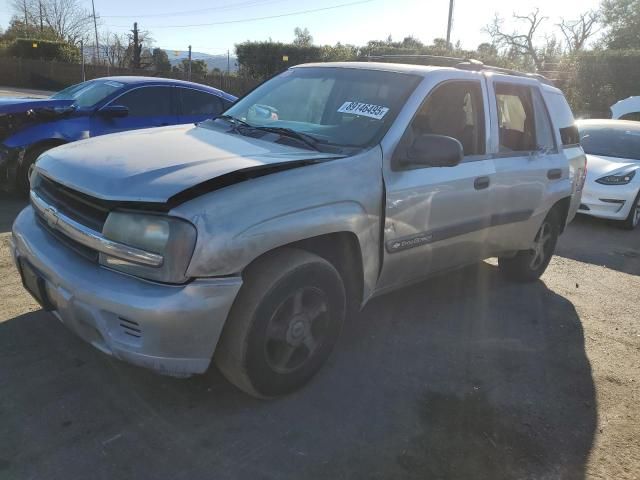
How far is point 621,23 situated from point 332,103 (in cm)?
4120

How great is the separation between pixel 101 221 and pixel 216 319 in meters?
0.74

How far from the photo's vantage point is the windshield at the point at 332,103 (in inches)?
129

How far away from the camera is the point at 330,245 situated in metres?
3.03

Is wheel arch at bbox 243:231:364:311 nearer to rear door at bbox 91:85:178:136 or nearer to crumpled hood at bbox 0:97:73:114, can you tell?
rear door at bbox 91:85:178:136

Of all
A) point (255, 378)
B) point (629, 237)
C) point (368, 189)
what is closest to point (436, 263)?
point (368, 189)

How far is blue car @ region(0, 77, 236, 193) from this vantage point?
627 cm

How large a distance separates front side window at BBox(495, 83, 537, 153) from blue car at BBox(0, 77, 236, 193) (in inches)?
183

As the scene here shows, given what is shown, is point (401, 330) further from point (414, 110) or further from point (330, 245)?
point (414, 110)

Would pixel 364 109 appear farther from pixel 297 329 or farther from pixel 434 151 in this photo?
pixel 297 329

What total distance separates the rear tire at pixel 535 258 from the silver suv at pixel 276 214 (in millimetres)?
677

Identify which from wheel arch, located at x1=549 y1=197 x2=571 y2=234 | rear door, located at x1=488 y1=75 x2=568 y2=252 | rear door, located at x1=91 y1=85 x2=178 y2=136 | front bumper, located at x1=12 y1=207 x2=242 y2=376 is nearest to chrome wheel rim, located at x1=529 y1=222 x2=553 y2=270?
wheel arch, located at x1=549 y1=197 x2=571 y2=234

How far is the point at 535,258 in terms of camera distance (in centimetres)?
501

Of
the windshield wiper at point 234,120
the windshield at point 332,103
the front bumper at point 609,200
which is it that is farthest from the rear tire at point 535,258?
the front bumper at point 609,200

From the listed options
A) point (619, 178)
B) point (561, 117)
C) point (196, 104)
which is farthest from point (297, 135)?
point (619, 178)
